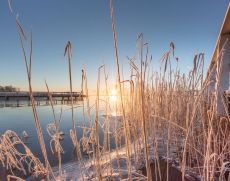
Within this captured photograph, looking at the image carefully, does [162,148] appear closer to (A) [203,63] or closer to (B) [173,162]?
(B) [173,162]

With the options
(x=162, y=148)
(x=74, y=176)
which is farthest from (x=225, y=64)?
(x=74, y=176)

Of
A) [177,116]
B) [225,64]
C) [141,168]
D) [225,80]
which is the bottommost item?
[141,168]

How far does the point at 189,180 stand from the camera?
148 centimetres

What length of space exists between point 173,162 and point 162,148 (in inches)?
21.3

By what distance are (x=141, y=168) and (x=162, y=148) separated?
56cm

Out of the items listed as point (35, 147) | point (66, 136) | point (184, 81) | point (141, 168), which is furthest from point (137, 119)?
point (66, 136)

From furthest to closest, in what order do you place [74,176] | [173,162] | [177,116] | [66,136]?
[66,136] → [177,116] → [74,176] → [173,162]

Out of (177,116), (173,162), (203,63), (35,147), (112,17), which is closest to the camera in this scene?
(112,17)

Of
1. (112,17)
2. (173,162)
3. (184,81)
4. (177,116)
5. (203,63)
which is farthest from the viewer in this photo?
(184,81)

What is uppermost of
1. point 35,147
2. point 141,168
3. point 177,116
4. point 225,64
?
point 225,64

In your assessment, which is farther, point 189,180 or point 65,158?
point 65,158

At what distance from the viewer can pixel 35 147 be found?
3.97m

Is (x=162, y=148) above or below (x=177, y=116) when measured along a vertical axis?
below

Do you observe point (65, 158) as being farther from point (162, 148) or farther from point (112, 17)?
point (112, 17)
